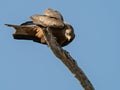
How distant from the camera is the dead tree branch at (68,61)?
37.9 ft

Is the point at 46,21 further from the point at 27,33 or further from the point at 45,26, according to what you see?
the point at 27,33

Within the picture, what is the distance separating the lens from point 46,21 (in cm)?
1322

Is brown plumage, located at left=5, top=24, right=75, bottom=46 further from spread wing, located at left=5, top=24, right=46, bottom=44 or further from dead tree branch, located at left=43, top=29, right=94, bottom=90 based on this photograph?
dead tree branch, located at left=43, top=29, right=94, bottom=90

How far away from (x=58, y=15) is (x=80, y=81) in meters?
2.93

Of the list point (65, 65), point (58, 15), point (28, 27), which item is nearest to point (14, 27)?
point (28, 27)

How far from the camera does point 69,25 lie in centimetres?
1361

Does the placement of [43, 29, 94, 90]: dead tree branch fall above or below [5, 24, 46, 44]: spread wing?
below

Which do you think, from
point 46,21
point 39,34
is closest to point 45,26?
point 46,21

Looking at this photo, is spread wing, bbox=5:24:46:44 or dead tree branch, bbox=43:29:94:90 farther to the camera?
spread wing, bbox=5:24:46:44

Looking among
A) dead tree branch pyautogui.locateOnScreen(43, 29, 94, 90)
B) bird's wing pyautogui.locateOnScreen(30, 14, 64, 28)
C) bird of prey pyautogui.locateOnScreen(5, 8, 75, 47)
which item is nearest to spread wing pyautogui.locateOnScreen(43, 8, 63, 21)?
bird of prey pyautogui.locateOnScreen(5, 8, 75, 47)

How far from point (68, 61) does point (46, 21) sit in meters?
1.69

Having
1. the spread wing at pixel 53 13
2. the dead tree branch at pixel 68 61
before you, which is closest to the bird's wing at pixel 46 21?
the spread wing at pixel 53 13

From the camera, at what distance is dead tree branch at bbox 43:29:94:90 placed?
11.5 metres

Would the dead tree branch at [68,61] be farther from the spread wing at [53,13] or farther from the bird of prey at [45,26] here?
the spread wing at [53,13]
